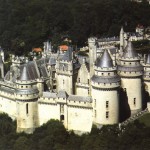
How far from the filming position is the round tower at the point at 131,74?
195 feet

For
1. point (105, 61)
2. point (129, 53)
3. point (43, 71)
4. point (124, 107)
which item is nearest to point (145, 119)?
point (124, 107)

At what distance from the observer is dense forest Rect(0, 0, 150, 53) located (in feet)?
373

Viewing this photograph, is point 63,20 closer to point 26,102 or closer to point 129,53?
point 26,102

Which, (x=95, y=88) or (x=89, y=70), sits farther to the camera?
(x=89, y=70)

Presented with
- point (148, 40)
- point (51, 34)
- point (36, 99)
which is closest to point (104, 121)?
point (36, 99)

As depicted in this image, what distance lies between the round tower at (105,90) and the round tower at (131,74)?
8.14ft

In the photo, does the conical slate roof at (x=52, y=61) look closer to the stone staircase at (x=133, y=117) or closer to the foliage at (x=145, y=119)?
the stone staircase at (x=133, y=117)

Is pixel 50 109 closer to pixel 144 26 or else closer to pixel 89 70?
pixel 89 70

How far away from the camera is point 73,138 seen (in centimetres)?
5756

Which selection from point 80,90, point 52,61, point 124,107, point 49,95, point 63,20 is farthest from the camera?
point 63,20

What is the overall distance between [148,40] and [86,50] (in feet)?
45.2

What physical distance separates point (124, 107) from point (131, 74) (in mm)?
3915

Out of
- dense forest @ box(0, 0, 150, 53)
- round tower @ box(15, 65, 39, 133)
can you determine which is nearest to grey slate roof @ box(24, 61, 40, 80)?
round tower @ box(15, 65, 39, 133)

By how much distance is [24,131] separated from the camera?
61.6m
